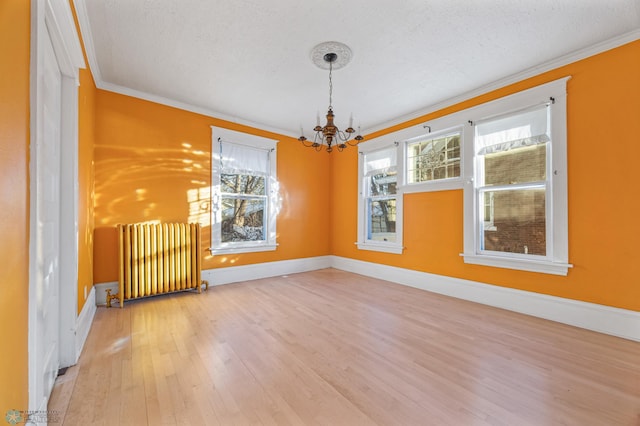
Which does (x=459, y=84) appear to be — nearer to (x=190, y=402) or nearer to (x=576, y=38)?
(x=576, y=38)

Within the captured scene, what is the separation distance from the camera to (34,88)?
1.18 m

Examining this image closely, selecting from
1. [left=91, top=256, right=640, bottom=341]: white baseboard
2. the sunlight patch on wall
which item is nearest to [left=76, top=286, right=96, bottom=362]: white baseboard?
[left=91, top=256, right=640, bottom=341]: white baseboard

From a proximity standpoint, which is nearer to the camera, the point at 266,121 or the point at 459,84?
the point at 459,84

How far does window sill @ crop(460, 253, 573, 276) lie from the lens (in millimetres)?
2840

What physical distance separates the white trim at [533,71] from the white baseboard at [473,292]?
2472 mm

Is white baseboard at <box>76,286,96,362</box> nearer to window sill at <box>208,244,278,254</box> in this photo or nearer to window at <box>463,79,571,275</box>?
window sill at <box>208,244,278,254</box>

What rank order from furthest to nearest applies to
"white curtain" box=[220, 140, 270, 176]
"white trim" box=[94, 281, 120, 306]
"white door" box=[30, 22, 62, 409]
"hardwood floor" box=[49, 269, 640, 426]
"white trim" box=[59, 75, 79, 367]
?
"white curtain" box=[220, 140, 270, 176], "white trim" box=[94, 281, 120, 306], "white trim" box=[59, 75, 79, 367], "white door" box=[30, 22, 62, 409], "hardwood floor" box=[49, 269, 640, 426]

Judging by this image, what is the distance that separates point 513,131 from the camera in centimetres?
324

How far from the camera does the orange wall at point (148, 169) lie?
3.34 m

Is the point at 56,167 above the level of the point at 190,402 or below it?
above

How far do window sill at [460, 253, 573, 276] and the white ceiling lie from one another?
215 centimetres

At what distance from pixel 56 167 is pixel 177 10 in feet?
5.03

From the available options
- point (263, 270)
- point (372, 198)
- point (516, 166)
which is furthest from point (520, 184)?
point (263, 270)

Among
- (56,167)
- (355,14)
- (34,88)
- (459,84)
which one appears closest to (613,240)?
(459,84)
